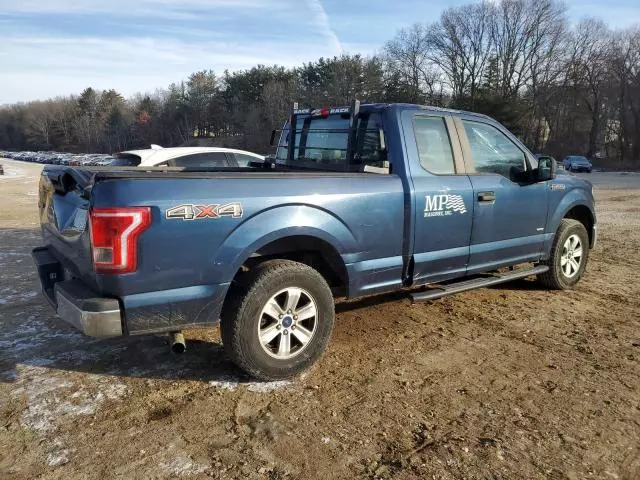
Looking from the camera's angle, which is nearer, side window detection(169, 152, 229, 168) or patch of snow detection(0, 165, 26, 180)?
side window detection(169, 152, 229, 168)

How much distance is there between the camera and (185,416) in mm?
3340

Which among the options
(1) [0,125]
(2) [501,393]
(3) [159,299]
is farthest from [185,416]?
(1) [0,125]

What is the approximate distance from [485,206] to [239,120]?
Answer: 7349 cm

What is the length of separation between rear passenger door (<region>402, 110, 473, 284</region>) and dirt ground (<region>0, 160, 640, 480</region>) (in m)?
0.64

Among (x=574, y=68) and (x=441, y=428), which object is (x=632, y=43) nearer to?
(x=574, y=68)

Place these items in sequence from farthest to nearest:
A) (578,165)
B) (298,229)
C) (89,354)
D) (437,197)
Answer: (578,165)
(437,197)
(89,354)
(298,229)

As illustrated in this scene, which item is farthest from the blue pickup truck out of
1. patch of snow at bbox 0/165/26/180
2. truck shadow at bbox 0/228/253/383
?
patch of snow at bbox 0/165/26/180

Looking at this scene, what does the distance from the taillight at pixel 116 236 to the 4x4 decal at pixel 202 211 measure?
16cm

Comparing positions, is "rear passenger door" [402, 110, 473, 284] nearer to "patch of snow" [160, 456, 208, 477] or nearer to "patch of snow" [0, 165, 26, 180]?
"patch of snow" [160, 456, 208, 477]

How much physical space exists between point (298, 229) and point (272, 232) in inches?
8.4

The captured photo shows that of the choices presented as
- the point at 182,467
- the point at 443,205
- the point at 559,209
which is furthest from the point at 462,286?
the point at 182,467

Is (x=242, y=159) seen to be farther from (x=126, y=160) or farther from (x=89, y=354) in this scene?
(x=89, y=354)

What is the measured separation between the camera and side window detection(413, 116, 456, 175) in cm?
464

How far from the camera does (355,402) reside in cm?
352
